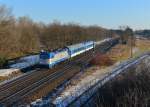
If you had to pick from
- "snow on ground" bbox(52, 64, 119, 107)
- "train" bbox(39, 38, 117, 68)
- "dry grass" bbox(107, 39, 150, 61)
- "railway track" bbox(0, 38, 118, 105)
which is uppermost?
"train" bbox(39, 38, 117, 68)

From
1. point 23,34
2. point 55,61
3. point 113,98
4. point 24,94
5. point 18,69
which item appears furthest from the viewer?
point 23,34

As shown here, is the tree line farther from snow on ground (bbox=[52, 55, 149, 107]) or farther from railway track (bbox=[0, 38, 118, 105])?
snow on ground (bbox=[52, 55, 149, 107])

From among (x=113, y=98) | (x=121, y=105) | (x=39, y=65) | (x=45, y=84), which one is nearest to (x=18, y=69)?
(x=39, y=65)

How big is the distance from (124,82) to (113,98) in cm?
472

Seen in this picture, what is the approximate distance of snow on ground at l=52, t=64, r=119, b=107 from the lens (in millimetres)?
30466

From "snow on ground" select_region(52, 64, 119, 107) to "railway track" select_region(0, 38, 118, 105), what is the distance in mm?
2859

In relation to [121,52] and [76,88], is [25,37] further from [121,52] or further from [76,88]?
[76,88]

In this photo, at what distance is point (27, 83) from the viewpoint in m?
38.4

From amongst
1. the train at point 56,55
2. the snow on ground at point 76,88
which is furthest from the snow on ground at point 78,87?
the train at point 56,55

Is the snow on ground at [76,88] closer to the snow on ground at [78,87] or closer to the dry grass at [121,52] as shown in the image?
the snow on ground at [78,87]

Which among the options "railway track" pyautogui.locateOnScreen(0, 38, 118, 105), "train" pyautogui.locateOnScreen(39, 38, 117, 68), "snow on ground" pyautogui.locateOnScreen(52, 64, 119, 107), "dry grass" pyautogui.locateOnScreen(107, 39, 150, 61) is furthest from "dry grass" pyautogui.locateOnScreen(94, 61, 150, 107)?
"dry grass" pyautogui.locateOnScreen(107, 39, 150, 61)

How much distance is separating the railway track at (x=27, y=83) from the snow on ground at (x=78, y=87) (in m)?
2.86

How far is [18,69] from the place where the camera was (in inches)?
1842

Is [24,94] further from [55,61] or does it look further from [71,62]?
[71,62]
